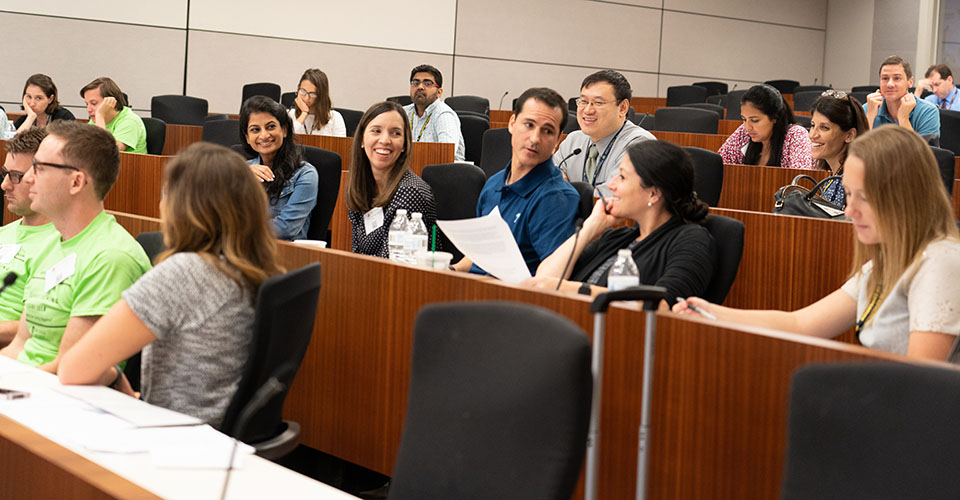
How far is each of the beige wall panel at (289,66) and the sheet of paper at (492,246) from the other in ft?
24.8

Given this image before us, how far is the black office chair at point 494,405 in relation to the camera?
4.94 ft

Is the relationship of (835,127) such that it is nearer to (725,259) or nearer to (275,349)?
(725,259)

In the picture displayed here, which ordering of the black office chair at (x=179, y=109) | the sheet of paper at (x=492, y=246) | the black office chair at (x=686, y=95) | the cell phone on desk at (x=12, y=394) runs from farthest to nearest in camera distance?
the black office chair at (x=686, y=95) < the black office chair at (x=179, y=109) < the sheet of paper at (x=492, y=246) < the cell phone on desk at (x=12, y=394)

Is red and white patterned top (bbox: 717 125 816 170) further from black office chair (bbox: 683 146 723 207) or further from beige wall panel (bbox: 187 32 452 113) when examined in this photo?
beige wall panel (bbox: 187 32 452 113)

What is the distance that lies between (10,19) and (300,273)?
7.83 metres

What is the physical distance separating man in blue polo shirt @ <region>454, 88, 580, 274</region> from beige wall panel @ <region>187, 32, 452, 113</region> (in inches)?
272

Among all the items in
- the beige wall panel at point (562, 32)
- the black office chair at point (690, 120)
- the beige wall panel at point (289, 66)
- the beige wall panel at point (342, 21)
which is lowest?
the black office chair at point (690, 120)

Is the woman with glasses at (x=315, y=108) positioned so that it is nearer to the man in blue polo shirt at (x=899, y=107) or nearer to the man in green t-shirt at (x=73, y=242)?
the man in blue polo shirt at (x=899, y=107)

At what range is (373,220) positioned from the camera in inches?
137

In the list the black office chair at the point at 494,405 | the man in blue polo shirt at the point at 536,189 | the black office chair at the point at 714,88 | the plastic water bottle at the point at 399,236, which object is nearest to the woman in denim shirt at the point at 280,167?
the plastic water bottle at the point at 399,236

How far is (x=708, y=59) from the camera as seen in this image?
13117 mm

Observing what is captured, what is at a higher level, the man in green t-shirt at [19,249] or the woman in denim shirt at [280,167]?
the woman in denim shirt at [280,167]

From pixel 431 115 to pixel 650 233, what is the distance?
4.05m

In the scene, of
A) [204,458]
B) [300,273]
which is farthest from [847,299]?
[204,458]
